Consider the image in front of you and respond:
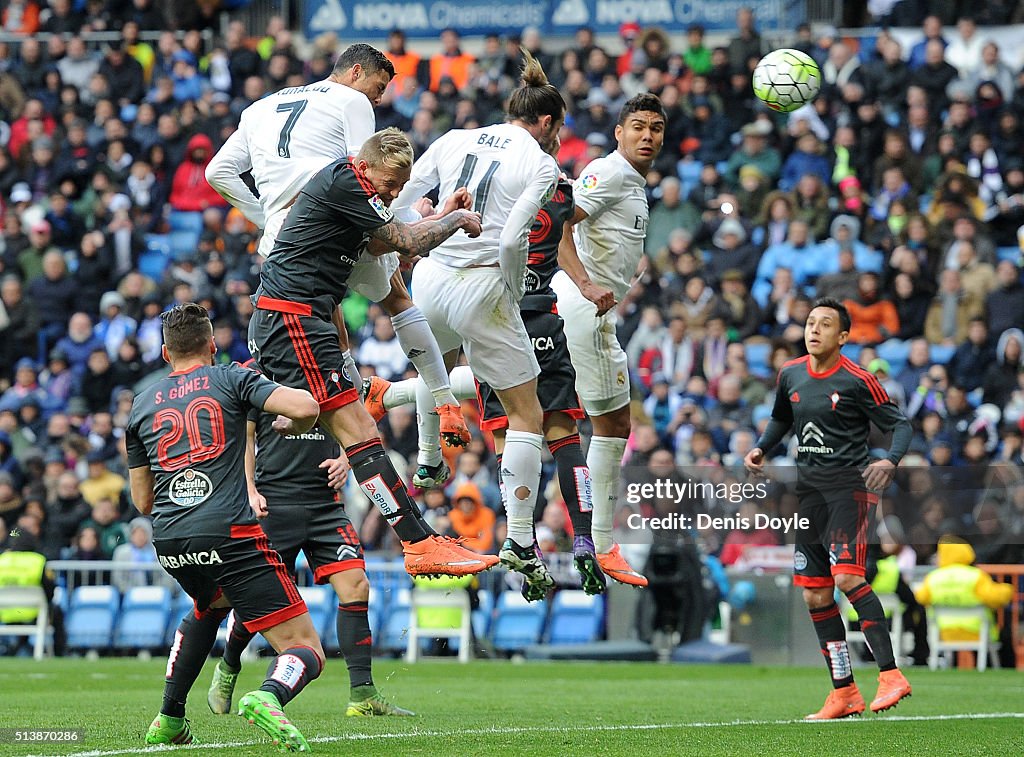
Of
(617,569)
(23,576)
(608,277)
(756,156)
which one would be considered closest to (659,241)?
(756,156)

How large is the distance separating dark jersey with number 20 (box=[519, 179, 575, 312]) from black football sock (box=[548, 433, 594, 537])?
989mm

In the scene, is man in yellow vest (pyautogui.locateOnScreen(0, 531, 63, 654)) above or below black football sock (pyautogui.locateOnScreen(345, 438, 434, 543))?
below

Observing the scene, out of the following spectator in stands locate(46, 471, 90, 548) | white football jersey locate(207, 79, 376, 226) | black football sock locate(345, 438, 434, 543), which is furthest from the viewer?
spectator in stands locate(46, 471, 90, 548)

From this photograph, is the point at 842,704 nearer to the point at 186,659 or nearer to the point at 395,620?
the point at 186,659

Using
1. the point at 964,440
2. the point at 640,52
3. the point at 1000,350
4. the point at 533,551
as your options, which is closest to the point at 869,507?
the point at 533,551

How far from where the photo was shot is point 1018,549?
17031 mm

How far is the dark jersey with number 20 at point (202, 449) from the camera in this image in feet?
24.9

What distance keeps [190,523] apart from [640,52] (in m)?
17.4

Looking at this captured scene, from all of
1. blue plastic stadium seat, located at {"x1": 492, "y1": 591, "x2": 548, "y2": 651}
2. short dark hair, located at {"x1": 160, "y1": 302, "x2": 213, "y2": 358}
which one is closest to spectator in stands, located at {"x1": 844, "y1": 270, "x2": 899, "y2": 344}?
blue plastic stadium seat, located at {"x1": 492, "y1": 591, "x2": 548, "y2": 651}

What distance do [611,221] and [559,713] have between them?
3.35 m

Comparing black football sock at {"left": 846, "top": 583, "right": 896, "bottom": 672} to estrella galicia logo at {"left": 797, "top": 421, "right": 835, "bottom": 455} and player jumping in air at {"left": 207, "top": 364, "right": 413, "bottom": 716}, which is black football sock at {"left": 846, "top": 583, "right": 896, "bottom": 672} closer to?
estrella galicia logo at {"left": 797, "top": 421, "right": 835, "bottom": 455}

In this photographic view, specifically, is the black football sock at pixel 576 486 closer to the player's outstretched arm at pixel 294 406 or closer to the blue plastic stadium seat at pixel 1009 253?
the player's outstretched arm at pixel 294 406

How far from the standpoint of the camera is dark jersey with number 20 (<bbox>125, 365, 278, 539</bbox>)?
24.9ft

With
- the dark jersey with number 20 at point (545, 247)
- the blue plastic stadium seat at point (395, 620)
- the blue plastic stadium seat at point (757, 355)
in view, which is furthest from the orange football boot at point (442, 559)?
the blue plastic stadium seat at point (757, 355)
